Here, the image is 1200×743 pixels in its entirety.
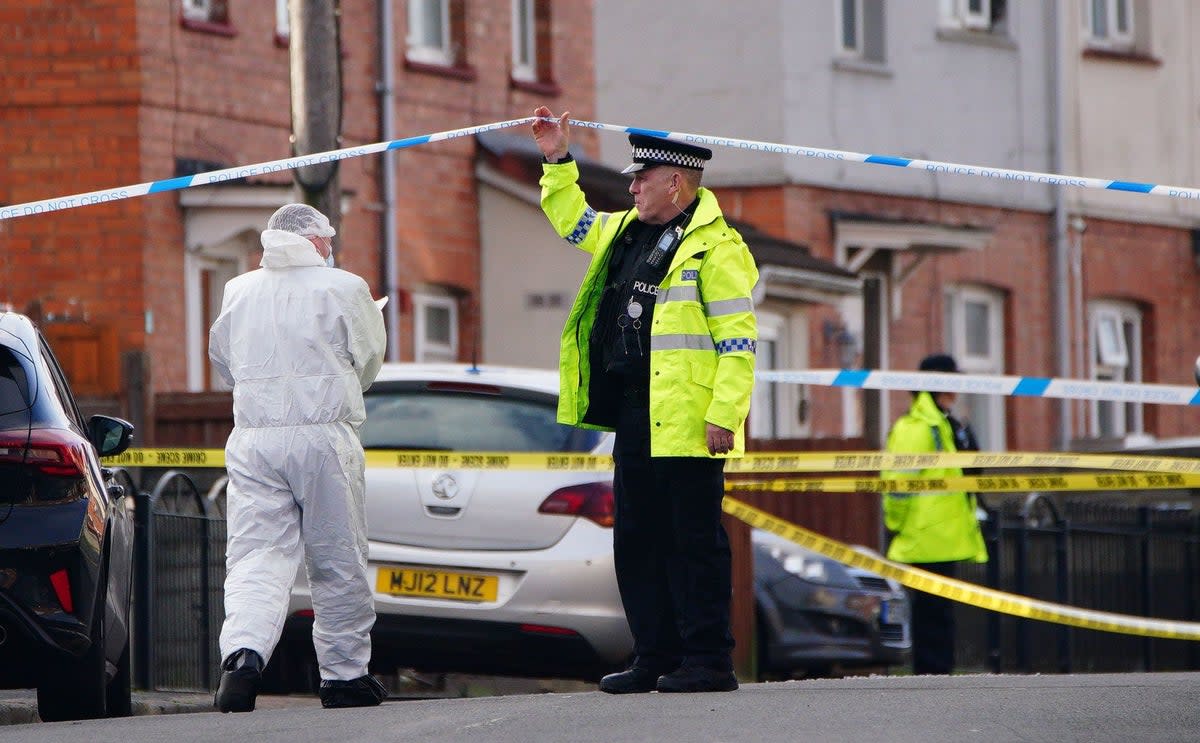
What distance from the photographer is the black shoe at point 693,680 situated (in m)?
9.09

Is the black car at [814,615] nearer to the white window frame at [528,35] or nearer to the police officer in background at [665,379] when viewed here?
the police officer in background at [665,379]

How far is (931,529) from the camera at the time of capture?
46.0 ft

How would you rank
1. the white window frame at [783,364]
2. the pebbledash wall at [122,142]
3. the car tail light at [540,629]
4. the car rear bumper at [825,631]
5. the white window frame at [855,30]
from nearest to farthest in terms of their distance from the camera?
1. the car tail light at [540,629]
2. the car rear bumper at [825,631]
3. the pebbledash wall at [122,142]
4. the white window frame at [783,364]
5. the white window frame at [855,30]

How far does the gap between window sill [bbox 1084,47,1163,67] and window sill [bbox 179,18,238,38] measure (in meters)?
11.1

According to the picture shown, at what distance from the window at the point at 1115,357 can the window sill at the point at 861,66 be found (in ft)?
14.6

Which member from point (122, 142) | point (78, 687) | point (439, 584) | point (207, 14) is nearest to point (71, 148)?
point (122, 142)

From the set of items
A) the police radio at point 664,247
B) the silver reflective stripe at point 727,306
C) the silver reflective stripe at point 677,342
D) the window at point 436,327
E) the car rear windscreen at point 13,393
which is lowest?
the car rear windscreen at point 13,393

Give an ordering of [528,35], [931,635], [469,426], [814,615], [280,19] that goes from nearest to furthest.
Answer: [469,426]
[931,635]
[814,615]
[280,19]
[528,35]

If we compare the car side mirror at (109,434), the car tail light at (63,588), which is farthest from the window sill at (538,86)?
the car tail light at (63,588)

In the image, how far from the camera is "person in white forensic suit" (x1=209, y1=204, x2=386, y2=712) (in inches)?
359

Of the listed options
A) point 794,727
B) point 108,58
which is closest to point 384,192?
point 108,58

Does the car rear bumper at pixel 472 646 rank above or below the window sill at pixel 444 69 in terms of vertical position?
below

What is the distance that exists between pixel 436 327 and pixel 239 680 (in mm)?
14652

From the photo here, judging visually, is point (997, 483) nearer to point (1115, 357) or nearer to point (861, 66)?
point (861, 66)
